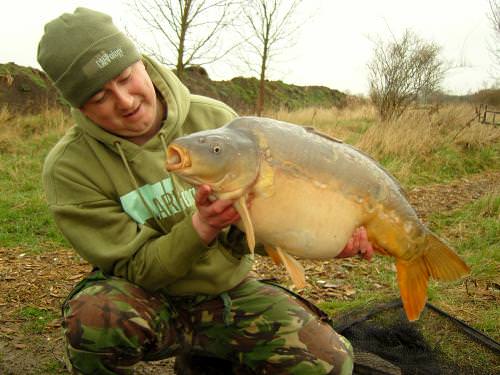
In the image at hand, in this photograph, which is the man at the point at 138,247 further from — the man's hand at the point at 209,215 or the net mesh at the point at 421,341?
the net mesh at the point at 421,341

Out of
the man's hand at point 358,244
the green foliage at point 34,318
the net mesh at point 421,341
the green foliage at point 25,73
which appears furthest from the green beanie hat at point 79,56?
the green foliage at point 25,73

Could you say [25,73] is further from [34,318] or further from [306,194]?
[306,194]

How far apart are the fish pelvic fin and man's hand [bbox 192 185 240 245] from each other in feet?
1.83

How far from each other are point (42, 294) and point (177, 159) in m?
1.73

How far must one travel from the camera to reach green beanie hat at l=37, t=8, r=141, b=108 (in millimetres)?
1576

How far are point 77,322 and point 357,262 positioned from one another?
79.6 inches

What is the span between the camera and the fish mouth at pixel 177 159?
3.86 ft

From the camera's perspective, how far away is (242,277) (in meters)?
1.80

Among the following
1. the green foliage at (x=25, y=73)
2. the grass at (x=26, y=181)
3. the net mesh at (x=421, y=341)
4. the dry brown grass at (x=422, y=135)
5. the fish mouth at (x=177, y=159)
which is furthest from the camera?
the green foliage at (x=25, y=73)

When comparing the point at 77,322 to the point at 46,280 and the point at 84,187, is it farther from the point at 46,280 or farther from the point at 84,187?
the point at 46,280

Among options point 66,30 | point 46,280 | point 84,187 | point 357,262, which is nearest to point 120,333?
point 84,187

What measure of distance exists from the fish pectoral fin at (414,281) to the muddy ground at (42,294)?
101cm

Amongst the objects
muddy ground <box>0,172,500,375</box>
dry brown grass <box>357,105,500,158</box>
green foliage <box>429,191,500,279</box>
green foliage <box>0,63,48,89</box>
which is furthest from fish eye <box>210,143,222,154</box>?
green foliage <box>0,63,48,89</box>

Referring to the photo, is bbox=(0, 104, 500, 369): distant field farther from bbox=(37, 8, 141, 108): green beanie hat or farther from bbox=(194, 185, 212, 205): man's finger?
bbox=(194, 185, 212, 205): man's finger
